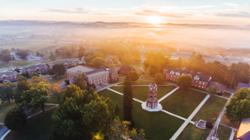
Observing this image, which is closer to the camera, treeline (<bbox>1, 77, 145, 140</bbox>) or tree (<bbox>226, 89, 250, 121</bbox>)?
treeline (<bbox>1, 77, 145, 140</bbox>)

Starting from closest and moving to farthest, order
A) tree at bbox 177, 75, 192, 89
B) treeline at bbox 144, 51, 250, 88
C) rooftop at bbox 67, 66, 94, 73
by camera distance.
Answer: tree at bbox 177, 75, 192, 89 < treeline at bbox 144, 51, 250, 88 < rooftop at bbox 67, 66, 94, 73

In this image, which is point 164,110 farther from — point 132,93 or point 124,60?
point 124,60

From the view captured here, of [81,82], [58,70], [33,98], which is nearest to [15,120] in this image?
[33,98]

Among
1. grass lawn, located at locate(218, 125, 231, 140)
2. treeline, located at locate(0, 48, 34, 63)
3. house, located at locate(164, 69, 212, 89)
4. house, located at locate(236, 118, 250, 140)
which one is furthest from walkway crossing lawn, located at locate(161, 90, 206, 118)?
treeline, located at locate(0, 48, 34, 63)

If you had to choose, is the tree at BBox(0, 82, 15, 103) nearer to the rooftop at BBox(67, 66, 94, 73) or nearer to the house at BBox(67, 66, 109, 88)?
the house at BBox(67, 66, 109, 88)

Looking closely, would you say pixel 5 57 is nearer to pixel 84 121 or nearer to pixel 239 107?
pixel 84 121

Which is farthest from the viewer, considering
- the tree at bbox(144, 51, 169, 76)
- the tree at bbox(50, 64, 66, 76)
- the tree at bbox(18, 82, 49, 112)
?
the tree at bbox(50, 64, 66, 76)
